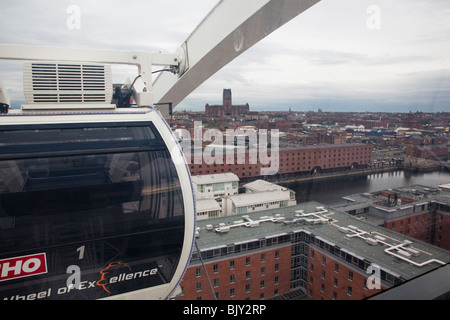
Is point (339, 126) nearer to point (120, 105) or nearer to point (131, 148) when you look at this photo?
point (120, 105)

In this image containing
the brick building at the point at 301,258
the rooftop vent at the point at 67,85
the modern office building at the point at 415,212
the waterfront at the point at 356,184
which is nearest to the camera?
the rooftop vent at the point at 67,85

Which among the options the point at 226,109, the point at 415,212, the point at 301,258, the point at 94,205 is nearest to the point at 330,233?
the point at 301,258

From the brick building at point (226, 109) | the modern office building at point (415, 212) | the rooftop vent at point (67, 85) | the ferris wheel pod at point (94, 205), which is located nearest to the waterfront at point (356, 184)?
the modern office building at point (415, 212)

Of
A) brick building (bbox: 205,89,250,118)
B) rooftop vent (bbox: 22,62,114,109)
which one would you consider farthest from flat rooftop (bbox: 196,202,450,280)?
rooftop vent (bbox: 22,62,114,109)

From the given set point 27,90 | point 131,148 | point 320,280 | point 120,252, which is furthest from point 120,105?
point 320,280

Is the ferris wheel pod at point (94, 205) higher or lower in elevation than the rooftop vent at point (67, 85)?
lower

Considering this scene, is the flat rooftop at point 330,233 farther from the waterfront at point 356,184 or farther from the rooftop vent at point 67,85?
the rooftop vent at point 67,85
